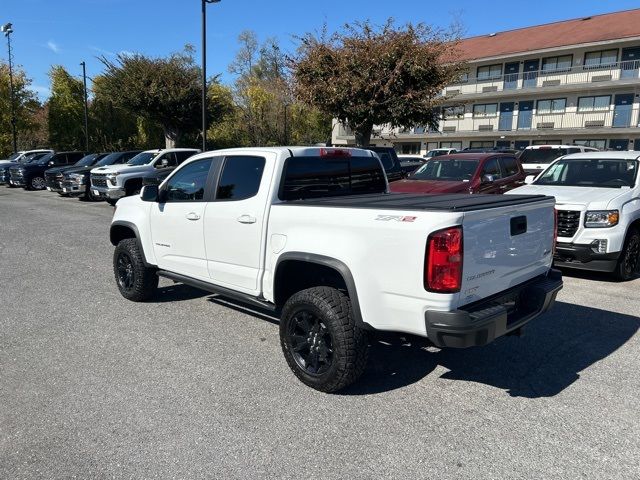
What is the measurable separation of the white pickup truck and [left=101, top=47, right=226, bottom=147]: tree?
22.5 m

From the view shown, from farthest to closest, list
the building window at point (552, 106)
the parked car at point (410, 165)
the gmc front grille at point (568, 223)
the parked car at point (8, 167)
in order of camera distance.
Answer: the building window at point (552, 106), the parked car at point (8, 167), the parked car at point (410, 165), the gmc front grille at point (568, 223)

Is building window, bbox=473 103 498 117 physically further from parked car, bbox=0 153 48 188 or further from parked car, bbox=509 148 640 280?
parked car, bbox=509 148 640 280

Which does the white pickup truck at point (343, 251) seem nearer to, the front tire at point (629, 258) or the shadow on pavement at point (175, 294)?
the shadow on pavement at point (175, 294)

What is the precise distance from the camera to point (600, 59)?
33.2 metres

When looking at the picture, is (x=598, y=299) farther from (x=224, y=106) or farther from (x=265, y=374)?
(x=224, y=106)

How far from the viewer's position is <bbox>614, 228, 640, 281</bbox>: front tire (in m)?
6.71

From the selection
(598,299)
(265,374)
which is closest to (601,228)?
(598,299)

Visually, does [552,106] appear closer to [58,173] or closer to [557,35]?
[557,35]

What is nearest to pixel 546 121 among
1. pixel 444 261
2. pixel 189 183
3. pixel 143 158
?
pixel 143 158

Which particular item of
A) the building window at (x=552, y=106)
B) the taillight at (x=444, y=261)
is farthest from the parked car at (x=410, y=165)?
the building window at (x=552, y=106)

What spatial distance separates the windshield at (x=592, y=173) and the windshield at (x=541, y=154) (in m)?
11.2

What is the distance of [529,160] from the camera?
18734mm

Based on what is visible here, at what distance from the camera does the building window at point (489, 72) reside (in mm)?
37938

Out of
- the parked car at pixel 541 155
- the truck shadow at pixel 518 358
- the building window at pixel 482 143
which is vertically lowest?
the truck shadow at pixel 518 358
